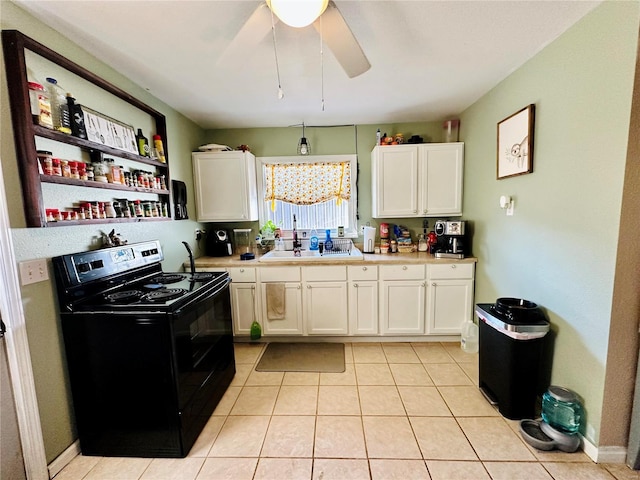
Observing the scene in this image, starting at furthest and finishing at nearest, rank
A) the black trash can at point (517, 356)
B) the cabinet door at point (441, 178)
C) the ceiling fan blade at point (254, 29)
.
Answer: the cabinet door at point (441, 178) → the black trash can at point (517, 356) → the ceiling fan blade at point (254, 29)

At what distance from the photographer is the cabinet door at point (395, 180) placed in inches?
112

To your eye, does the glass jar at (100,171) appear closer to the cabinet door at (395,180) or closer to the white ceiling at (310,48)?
the white ceiling at (310,48)

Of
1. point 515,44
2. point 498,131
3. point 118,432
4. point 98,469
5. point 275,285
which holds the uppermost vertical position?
point 515,44

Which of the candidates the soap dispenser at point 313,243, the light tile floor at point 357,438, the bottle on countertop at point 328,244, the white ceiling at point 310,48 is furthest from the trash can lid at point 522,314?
the soap dispenser at point 313,243

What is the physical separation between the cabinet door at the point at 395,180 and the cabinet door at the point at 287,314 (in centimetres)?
124

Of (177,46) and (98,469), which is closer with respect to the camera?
(98,469)

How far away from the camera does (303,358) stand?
97.7 inches

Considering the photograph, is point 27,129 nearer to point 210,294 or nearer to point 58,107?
point 58,107

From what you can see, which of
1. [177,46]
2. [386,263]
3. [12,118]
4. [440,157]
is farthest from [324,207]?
[12,118]

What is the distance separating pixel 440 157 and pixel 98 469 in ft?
11.5

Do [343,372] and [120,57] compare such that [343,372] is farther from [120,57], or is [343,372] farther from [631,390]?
[120,57]

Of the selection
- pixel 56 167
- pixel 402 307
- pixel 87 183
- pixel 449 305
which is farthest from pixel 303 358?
pixel 56 167

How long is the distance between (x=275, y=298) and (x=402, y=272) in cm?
127

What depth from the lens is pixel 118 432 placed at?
4.92 ft
